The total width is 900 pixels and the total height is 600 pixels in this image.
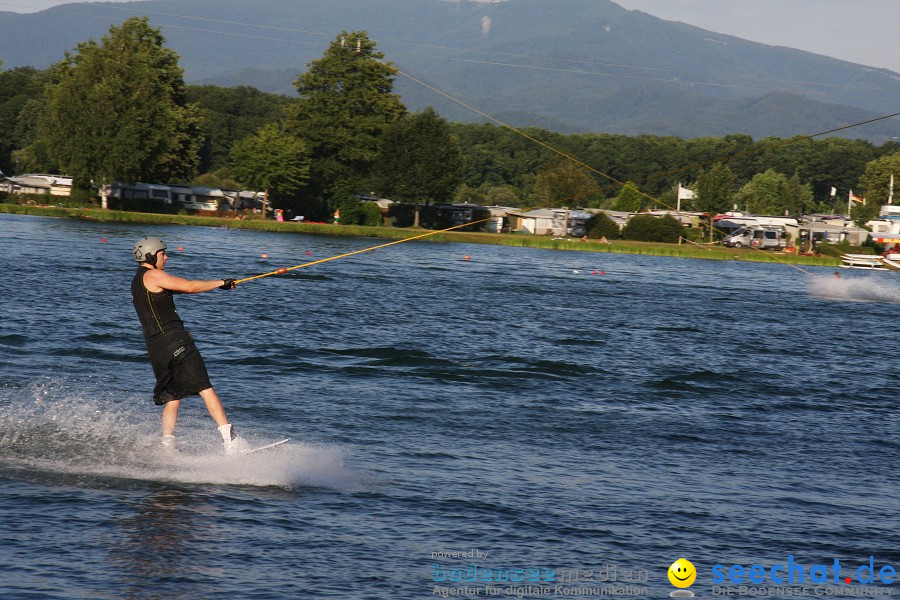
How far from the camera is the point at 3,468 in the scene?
32.6 ft

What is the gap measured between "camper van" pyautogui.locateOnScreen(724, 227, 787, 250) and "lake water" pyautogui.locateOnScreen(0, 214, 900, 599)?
2250 inches

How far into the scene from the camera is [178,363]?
997 cm

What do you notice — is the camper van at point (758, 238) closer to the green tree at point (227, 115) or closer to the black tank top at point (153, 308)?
the green tree at point (227, 115)

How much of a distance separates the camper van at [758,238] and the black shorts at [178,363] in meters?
74.7

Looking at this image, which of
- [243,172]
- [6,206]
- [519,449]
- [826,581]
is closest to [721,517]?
[826,581]

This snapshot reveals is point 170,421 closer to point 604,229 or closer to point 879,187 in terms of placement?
point 604,229

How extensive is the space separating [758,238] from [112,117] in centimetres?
4938

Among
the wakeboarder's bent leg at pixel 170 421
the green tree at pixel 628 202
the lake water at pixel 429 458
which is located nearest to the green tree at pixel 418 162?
the green tree at pixel 628 202

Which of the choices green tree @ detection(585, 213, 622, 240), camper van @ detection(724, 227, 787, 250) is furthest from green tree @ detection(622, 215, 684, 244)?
camper van @ detection(724, 227, 787, 250)

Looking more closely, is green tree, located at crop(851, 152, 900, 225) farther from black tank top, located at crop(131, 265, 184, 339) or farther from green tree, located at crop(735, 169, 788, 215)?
black tank top, located at crop(131, 265, 184, 339)

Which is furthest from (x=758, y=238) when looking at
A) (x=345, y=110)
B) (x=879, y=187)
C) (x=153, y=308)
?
(x=153, y=308)

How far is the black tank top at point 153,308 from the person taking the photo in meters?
9.86

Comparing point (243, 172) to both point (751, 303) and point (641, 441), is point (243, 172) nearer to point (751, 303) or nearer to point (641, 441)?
point (751, 303)

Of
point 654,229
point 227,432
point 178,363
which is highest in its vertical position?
point 654,229
